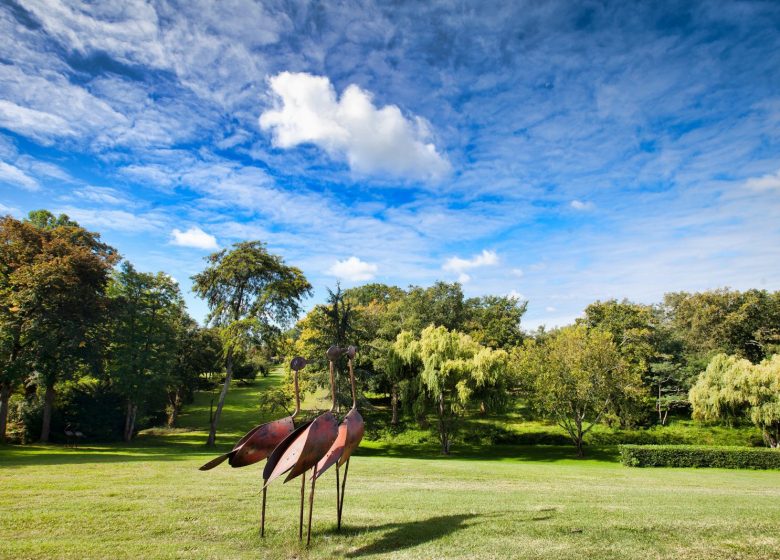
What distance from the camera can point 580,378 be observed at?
28.1 metres

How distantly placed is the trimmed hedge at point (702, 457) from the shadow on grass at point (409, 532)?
63.8 ft

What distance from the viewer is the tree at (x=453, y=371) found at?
89.6 feet

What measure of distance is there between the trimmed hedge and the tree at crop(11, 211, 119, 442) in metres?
29.8

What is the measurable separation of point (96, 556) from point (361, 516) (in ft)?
12.9

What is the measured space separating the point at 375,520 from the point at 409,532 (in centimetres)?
89

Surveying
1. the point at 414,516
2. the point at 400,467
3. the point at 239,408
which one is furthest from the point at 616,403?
the point at 239,408

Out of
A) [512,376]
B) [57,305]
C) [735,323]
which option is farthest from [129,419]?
[735,323]

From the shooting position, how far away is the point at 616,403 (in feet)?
97.7

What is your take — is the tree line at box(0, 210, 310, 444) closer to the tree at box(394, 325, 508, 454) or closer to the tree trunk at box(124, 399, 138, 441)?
the tree trunk at box(124, 399, 138, 441)

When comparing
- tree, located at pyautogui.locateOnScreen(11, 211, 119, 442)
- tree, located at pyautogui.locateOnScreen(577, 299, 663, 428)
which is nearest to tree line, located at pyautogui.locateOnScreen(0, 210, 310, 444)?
tree, located at pyautogui.locateOnScreen(11, 211, 119, 442)

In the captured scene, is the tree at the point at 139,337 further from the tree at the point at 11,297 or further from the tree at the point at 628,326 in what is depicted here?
the tree at the point at 628,326

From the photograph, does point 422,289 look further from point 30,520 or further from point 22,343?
point 30,520

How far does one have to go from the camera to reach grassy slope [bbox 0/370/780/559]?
5.85m

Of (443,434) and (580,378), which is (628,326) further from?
(443,434)
